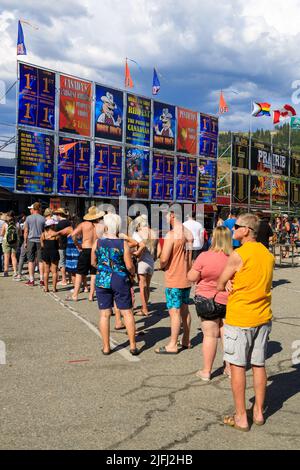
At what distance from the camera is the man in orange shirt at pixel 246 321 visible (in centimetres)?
388

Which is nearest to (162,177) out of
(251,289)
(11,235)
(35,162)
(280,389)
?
(35,162)

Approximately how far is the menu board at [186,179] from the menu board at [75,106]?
615cm

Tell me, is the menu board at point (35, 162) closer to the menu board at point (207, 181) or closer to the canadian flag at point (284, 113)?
the menu board at point (207, 181)

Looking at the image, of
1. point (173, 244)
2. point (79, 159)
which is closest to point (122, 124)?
point (79, 159)

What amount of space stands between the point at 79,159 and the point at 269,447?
55.5 feet

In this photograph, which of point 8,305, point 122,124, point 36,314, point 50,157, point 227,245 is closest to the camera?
point 227,245

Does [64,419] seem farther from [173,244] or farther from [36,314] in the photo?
[36,314]

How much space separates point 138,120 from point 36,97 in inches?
229

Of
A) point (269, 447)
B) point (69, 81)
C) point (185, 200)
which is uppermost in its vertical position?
point (69, 81)

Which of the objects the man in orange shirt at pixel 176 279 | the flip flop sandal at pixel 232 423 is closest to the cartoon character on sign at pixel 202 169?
the man in orange shirt at pixel 176 279

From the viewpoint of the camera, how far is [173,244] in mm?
6117

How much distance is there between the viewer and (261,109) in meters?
30.0

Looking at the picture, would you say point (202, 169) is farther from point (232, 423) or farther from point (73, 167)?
point (232, 423)

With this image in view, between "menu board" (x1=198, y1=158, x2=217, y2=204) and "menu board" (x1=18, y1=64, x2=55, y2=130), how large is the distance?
9.81 metres
